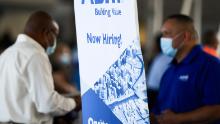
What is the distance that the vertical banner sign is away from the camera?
2.98m

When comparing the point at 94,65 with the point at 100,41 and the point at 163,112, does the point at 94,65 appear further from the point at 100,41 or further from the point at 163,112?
the point at 163,112

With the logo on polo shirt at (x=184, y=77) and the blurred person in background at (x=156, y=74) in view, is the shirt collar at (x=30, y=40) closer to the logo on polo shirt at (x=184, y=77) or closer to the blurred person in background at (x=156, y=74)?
the logo on polo shirt at (x=184, y=77)

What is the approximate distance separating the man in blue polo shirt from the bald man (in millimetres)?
830

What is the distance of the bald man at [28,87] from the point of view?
13.6ft

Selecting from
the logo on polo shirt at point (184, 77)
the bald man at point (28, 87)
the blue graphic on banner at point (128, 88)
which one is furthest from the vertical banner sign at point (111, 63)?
the logo on polo shirt at point (184, 77)

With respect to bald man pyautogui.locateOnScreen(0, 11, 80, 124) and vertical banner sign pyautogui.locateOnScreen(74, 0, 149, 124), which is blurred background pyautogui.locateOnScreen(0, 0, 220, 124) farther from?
vertical banner sign pyautogui.locateOnScreen(74, 0, 149, 124)

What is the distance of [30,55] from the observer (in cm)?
422

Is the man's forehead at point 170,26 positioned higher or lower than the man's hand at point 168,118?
higher

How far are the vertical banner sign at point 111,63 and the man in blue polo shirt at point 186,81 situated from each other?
0.94 meters

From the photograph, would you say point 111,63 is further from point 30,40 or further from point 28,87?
point 30,40

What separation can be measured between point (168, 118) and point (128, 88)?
1218 mm

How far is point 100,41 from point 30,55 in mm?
1115

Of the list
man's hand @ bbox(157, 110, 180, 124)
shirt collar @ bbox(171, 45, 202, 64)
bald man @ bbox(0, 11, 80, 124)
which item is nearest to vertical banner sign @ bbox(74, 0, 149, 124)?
bald man @ bbox(0, 11, 80, 124)

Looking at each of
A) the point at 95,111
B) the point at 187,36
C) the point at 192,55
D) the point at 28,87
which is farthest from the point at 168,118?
the point at 28,87
